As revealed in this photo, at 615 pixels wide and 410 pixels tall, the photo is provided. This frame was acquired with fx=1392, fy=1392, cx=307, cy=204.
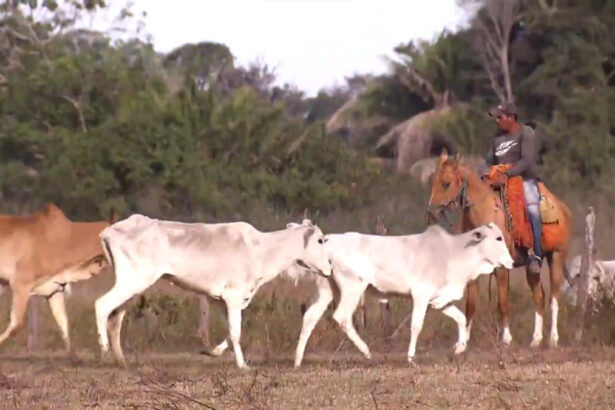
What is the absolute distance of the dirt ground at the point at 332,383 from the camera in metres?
8.71

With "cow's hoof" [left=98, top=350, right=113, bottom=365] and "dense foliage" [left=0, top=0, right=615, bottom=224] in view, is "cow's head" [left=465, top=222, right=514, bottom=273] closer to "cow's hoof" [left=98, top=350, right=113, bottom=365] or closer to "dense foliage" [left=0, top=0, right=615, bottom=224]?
"cow's hoof" [left=98, top=350, right=113, bottom=365]

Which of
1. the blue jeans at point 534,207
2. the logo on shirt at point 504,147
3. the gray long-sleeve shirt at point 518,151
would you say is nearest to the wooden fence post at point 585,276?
the blue jeans at point 534,207

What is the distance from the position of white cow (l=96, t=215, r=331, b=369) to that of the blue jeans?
2462 mm

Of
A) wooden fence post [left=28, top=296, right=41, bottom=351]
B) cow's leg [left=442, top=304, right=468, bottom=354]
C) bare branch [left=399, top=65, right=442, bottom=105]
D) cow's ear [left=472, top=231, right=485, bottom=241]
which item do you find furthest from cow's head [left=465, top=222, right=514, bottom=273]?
bare branch [left=399, top=65, right=442, bottom=105]

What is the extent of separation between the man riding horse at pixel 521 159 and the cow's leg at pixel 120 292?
12.1ft

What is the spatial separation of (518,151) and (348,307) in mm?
2801

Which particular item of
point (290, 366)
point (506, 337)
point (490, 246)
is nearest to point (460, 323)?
point (490, 246)

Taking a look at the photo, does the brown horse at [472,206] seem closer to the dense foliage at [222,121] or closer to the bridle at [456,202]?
the bridle at [456,202]

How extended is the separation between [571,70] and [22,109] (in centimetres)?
1313

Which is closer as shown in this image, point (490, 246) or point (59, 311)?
point (490, 246)

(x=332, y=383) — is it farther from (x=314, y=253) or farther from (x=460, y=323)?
(x=460, y=323)

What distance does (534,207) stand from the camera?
13578mm

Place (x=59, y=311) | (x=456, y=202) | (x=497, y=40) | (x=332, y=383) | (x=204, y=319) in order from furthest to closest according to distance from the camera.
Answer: (x=497, y=40)
(x=204, y=319)
(x=59, y=311)
(x=456, y=202)
(x=332, y=383)

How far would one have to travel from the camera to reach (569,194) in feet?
90.0
